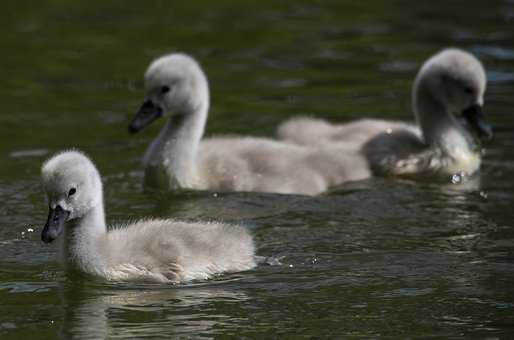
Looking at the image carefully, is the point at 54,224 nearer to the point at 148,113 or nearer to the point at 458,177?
the point at 148,113

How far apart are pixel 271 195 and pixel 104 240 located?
2078 millimetres

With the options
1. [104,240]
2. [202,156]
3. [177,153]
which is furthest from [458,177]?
[104,240]

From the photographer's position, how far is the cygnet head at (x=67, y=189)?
24.7 feet

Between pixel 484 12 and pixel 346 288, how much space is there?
7818mm

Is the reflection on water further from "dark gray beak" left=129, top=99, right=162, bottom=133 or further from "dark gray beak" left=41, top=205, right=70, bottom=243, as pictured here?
"dark gray beak" left=129, top=99, right=162, bottom=133

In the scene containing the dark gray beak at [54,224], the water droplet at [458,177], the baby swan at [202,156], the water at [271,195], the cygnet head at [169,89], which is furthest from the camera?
the water droplet at [458,177]

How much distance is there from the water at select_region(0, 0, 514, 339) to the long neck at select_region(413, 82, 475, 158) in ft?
→ 0.87

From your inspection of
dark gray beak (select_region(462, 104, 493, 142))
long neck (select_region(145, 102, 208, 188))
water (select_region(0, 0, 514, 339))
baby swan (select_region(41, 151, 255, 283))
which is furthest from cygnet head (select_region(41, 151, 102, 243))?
dark gray beak (select_region(462, 104, 493, 142))

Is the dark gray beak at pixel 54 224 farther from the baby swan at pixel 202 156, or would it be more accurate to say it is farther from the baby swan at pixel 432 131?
the baby swan at pixel 432 131

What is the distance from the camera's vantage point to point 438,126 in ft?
34.0

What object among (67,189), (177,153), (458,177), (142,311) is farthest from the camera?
(458,177)

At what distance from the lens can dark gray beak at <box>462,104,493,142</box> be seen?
10.2m

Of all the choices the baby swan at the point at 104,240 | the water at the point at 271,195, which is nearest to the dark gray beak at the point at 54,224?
the baby swan at the point at 104,240

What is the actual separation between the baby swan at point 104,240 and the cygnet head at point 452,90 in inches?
126
